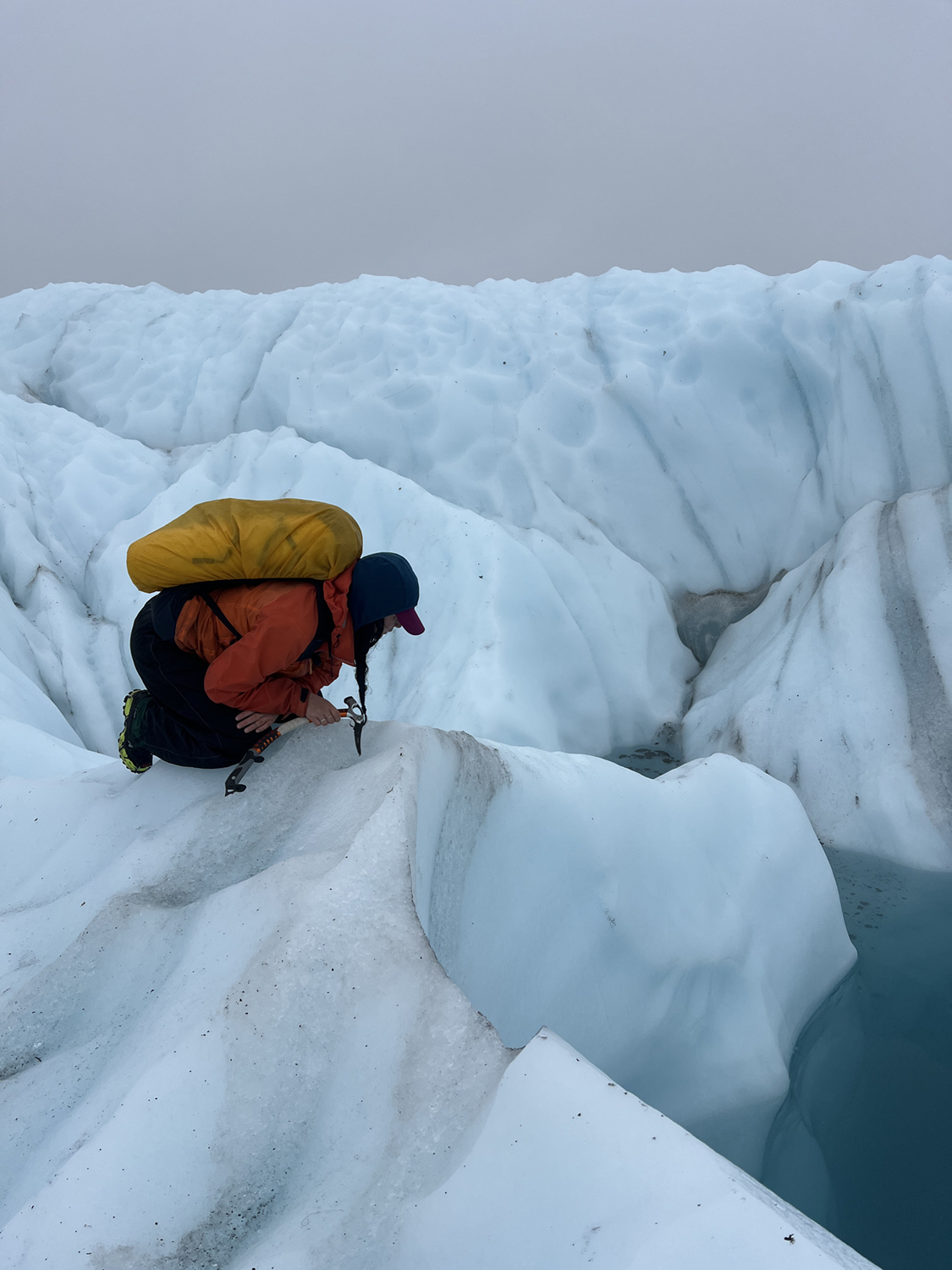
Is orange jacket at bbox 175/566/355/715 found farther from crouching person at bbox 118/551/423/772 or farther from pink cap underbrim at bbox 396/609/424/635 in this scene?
pink cap underbrim at bbox 396/609/424/635

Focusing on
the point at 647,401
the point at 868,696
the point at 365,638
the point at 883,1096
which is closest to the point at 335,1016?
the point at 365,638

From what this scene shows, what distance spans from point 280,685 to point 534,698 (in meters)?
2.51

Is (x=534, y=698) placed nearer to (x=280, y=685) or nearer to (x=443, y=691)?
(x=443, y=691)

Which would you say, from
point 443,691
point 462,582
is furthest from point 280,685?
point 462,582

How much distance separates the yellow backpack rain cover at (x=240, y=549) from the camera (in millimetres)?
1699

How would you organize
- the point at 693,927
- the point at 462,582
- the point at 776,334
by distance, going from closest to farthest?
the point at 693,927, the point at 462,582, the point at 776,334

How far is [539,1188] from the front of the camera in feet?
3.42

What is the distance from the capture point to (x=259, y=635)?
1.68 meters

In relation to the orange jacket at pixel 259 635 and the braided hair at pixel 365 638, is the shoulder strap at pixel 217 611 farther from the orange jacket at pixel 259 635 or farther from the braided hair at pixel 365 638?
the braided hair at pixel 365 638

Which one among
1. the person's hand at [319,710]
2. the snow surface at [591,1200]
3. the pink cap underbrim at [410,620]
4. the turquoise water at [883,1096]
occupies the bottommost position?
the turquoise water at [883,1096]

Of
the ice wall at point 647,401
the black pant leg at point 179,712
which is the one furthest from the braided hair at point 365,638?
the ice wall at point 647,401

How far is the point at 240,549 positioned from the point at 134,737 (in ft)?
2.23

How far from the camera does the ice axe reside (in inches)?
75.0

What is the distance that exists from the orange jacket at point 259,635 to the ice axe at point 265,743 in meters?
0.11
